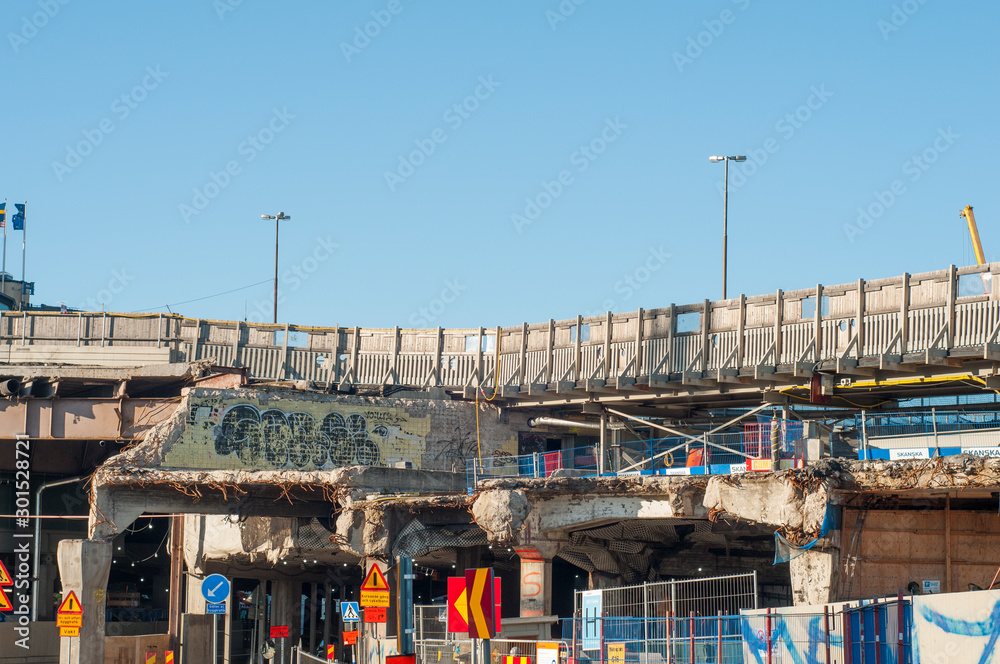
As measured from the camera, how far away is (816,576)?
25516mm

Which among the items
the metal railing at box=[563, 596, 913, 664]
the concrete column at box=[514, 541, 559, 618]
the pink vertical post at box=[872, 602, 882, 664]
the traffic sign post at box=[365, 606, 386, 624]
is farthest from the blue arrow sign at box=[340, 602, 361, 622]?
the pink vertical post at box=[872, 602, 882, 664]

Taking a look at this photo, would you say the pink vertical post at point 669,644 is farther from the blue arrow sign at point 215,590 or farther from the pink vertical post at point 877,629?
the blue arrow sign at point 215,590

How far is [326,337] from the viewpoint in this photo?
4222cm

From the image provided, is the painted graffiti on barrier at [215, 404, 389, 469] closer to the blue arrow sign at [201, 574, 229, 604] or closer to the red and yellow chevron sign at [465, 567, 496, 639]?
the blue arrow sign at [201, 574, 229, 604]

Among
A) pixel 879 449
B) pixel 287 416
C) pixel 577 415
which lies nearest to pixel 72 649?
pixel 287 416

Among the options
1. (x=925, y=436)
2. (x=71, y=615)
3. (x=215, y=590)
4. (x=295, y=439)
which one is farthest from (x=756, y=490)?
(x=295, y=439)

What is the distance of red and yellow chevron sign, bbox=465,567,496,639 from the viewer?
1237 cm

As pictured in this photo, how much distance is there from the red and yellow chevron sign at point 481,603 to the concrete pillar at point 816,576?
14.8 meters

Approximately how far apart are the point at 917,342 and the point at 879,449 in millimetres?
5750

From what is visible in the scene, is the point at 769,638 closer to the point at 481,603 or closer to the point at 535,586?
the point at 481,603

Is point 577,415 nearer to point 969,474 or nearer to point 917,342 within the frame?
point 917,342

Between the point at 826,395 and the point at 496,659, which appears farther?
the point at 826,395

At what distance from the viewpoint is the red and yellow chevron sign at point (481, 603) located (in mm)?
12367

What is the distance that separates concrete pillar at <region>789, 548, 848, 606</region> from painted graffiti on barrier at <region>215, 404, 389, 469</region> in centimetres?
1626
